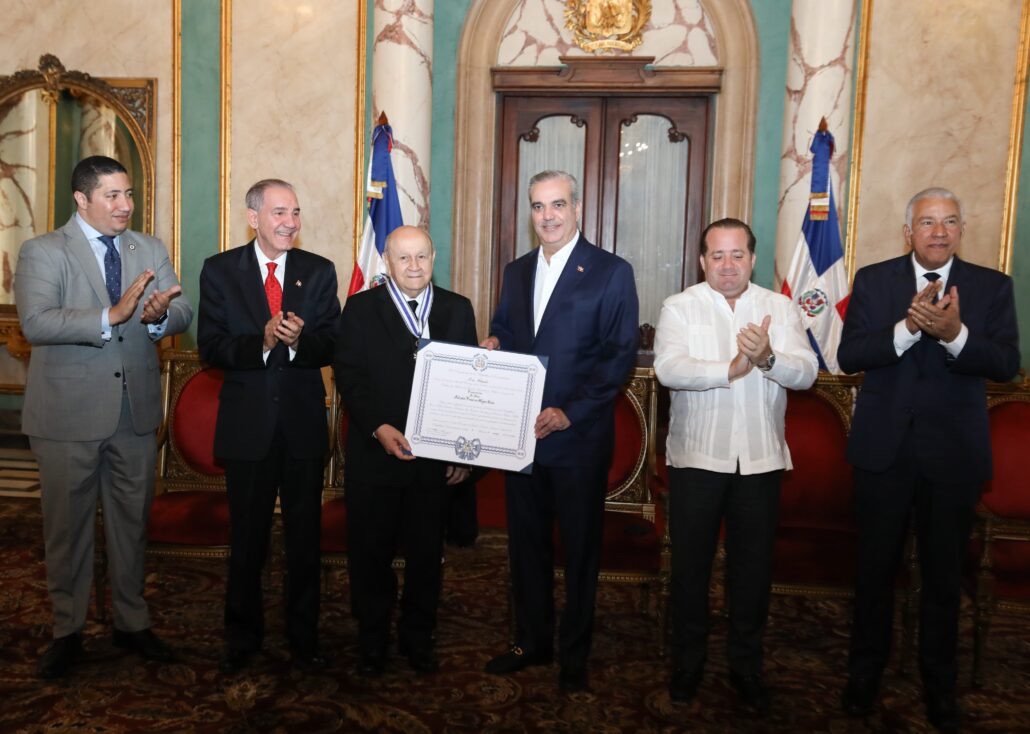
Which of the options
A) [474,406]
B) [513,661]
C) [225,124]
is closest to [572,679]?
[513,661]

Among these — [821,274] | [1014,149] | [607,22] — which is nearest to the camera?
[821,274]

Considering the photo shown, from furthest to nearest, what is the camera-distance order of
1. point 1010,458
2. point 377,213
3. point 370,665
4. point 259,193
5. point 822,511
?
point 377,213
point 822,511
point 1010,458
point 370,665
point 259,193

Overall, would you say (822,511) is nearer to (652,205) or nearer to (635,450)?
(635,450)

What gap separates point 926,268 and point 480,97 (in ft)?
14.5

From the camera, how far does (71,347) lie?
3084mm

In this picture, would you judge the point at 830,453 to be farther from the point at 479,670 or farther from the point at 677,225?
the point at 677,225

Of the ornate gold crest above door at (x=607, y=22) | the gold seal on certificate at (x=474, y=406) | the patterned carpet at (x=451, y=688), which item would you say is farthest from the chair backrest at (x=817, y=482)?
the ornate gold crest above door at (x=607, y=22)

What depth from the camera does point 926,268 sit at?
2.92 m

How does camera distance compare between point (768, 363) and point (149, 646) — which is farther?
point (149, 646)

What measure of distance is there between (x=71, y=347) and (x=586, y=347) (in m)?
1.85

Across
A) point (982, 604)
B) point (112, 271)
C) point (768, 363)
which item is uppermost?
point (112, 271)

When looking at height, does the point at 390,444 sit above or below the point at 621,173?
below

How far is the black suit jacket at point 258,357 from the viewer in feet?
9.98

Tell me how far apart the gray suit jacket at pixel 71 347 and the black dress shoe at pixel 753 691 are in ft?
7.71
